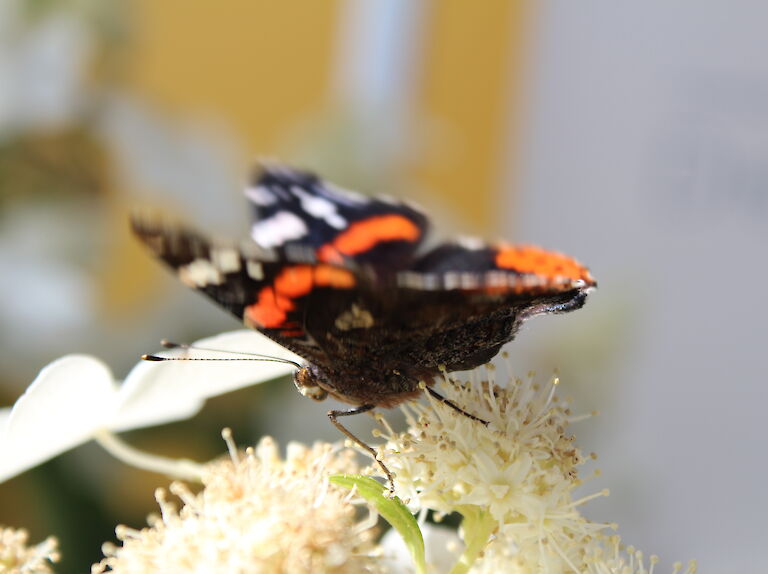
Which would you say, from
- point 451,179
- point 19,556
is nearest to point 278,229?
point 19,556

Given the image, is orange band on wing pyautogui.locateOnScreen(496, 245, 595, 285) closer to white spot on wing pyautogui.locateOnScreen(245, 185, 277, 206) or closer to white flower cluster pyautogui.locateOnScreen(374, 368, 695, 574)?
white flower cluster pyautogui.locateOnScreen(374, 368, 695, 574)

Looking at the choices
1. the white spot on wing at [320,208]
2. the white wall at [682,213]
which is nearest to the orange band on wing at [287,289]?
the white spot on wing at [320,208]

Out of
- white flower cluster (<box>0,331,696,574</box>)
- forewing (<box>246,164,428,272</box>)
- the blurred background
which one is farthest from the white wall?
white flower cluster (<box>0,331,696,574</box>)

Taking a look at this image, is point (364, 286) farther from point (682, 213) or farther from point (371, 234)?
point (682, 213)

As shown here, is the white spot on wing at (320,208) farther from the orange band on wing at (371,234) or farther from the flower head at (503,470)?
the flower head at (503,470)

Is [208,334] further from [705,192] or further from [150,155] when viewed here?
[705,192]

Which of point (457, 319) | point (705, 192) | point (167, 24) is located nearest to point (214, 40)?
point (167, 24)

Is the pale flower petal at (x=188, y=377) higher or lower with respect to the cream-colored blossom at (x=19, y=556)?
higher
